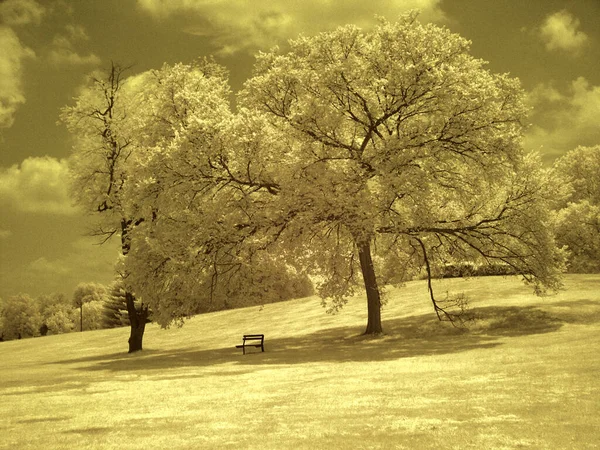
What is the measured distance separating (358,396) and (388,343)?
13753mm

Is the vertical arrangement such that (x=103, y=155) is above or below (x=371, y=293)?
above

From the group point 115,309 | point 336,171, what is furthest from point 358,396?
point 115,309

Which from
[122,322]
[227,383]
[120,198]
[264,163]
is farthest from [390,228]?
[122,322]

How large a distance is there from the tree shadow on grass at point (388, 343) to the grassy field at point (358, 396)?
4.8 inches

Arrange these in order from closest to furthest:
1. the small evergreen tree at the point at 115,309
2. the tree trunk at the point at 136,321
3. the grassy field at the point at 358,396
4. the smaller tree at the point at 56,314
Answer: the grassy field at the point at 358,396, the tree trunk at the point at 136,321, the small evergreen tree at the point at 115,309, the smaller tree at the point at 56,314

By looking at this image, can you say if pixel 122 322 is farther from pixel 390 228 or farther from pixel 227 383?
pixel 227 383

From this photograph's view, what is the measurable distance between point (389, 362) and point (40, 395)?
974cm

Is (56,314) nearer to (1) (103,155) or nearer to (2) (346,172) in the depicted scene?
(1) (103,155)

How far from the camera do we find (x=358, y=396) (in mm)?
11023

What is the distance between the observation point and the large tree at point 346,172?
22406 mm

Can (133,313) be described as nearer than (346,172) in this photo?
No

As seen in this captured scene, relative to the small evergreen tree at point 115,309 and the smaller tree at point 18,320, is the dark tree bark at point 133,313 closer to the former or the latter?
the small evergreen tree at point 115,309

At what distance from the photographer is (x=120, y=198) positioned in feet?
95.6

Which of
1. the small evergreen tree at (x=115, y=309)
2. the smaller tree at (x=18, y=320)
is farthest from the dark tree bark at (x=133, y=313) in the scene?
the smaller tree at (x=18, y=320)
